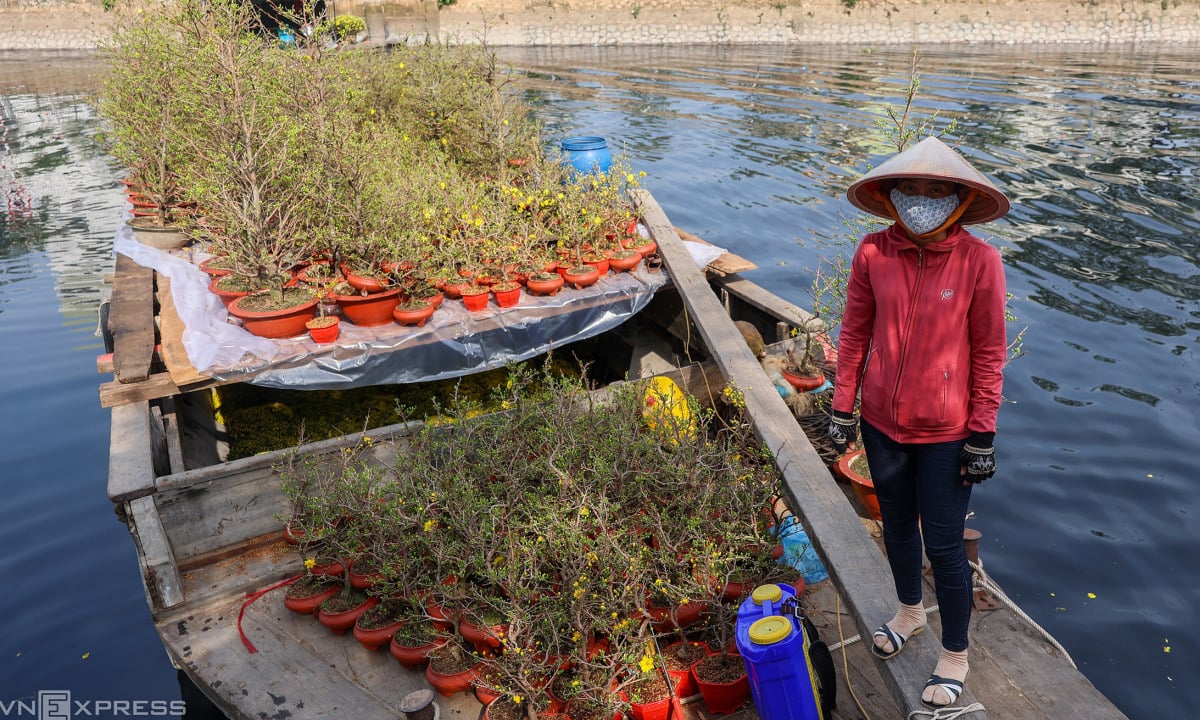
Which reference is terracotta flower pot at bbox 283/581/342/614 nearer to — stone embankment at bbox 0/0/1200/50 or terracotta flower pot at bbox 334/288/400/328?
terracotta flower pot at bbox 334/288/400/328

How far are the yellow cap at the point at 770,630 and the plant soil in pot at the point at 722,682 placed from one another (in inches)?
18.5

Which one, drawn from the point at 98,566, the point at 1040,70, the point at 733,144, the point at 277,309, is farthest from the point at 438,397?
the point at 1040,70

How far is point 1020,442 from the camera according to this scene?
303 inches

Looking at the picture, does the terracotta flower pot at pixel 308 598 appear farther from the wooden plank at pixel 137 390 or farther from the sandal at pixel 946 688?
the sandal at pixel 946 688

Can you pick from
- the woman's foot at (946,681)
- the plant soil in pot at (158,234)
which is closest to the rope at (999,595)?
the woman's foot at (946,681)

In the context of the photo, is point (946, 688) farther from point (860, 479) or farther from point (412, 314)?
point (412, 314)

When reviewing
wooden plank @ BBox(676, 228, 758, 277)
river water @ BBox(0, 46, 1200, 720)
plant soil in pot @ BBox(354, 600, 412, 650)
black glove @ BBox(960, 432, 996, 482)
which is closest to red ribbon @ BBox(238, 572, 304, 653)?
plant soil in pot @ BBox(354, 600, 412, 650)

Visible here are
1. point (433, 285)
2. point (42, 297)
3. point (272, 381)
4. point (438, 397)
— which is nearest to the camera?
point (272, 381)

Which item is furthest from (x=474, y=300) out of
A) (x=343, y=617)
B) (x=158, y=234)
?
(x=158, y=234)

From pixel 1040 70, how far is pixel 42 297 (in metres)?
32.5

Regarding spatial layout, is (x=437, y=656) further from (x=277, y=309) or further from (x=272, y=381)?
(x=277, y=309)

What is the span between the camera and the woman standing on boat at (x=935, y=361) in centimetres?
302

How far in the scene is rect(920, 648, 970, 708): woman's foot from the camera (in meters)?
3.13

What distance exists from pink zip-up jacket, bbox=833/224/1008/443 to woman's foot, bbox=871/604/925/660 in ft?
2.65
